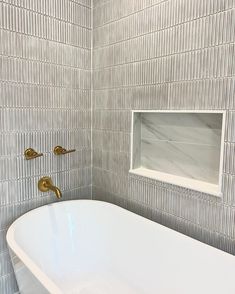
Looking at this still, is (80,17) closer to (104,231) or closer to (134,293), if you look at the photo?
(104,231)

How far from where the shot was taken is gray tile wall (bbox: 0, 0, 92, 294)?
5.28ft

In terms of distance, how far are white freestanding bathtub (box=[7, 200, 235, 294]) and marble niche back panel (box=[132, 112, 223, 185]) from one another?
390mm

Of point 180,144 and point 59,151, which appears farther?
point 59,151

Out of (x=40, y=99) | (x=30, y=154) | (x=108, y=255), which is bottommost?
(x=108, y=255)

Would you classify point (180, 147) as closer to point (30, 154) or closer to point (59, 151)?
point (59, 151)

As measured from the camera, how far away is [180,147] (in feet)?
5.31

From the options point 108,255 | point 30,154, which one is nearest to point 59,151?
point 30,154

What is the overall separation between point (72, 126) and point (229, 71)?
119 cm

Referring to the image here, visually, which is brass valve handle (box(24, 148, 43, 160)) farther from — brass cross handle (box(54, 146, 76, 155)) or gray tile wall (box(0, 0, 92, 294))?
brass cross handle (box(54, 146, 76, 155))

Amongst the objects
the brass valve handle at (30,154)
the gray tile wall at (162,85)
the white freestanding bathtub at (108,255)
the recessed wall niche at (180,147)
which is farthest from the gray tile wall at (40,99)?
the recessed wall niche at (180,147)

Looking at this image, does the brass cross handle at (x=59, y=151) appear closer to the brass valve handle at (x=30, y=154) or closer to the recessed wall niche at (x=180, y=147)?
the brass valve handle at (x=30, y=154)

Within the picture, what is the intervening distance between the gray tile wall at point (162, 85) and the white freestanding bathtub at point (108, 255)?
0.17 metres

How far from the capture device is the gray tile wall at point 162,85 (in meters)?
1.29

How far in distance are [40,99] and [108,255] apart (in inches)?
46.2
